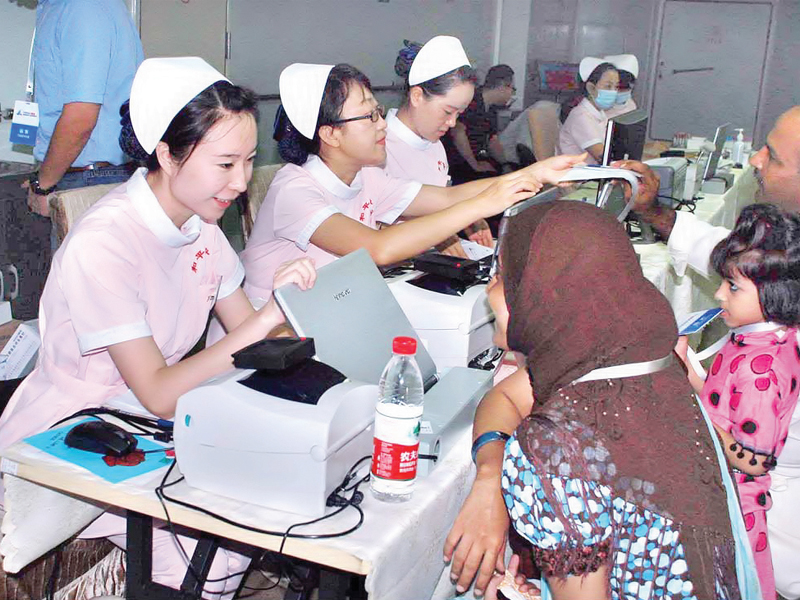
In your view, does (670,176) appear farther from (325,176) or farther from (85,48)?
(85,48)

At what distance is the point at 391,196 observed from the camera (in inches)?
106

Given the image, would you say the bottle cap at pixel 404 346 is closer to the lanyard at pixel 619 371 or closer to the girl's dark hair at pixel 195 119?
the lanyard at pixel 619 371

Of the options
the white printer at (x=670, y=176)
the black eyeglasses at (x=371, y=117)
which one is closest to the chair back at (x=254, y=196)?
the black eyeglasses at (x=371, y=117)

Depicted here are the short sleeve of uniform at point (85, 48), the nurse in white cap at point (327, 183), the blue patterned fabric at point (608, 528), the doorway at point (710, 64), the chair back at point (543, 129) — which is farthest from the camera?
the doorway at point (710, 64)

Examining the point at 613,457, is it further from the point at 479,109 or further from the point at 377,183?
the point at 479,109

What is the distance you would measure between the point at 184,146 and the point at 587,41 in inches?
306

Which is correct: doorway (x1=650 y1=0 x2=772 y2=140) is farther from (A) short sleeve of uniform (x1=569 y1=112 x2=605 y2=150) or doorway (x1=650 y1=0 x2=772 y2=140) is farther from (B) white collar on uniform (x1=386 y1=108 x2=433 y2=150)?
(B) white collar on uniform (x1=386 y1=108 x2=433 y2=150)

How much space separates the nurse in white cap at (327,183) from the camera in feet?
7.04

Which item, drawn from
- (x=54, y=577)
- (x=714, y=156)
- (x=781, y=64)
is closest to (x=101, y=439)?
(x=54, y=577)

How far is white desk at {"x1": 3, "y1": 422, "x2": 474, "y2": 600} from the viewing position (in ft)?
4.01

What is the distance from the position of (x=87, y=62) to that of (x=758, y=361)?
7.99 ft

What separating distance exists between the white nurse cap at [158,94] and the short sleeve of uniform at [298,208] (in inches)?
24.7

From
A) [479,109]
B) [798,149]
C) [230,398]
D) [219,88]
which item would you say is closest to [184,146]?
[219,88]

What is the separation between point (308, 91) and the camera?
7.44 ft
